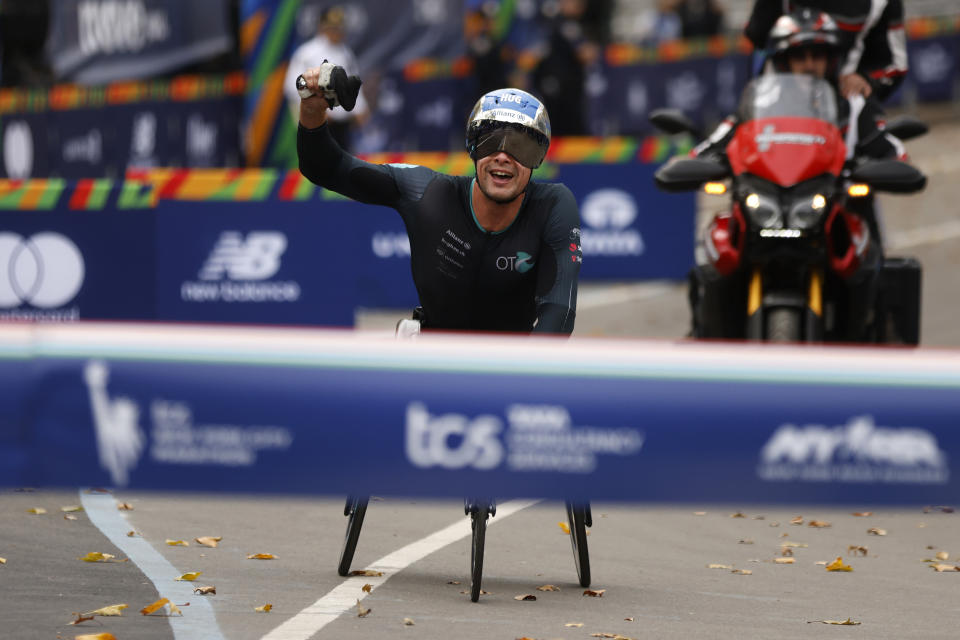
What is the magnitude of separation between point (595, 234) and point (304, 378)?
37.9 ft

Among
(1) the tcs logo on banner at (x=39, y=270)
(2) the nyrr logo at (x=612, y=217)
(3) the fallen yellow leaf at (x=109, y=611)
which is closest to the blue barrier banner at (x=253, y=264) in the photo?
(1) the tcs logo on banner at (x=39, y=270)

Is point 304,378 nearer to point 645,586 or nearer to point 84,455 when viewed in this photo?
point 84,455

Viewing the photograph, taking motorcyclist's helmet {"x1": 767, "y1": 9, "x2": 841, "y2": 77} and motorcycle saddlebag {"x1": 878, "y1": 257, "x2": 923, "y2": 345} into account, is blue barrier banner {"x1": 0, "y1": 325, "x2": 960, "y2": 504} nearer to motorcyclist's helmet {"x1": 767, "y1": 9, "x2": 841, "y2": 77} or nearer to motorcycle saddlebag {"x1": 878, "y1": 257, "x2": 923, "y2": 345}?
motorcyclist's helmet {"x1": 767, "y1": 9, "x2": 841, "y2": 77}

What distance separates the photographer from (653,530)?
30.1 feet

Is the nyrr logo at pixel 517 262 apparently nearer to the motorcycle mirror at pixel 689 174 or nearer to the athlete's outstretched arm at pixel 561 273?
the athlete's outstretched arm at pixel 561 273

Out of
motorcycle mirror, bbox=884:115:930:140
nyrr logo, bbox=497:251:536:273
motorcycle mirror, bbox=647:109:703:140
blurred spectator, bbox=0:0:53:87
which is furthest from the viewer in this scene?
blurred spectator, bbox=0:0:53:87

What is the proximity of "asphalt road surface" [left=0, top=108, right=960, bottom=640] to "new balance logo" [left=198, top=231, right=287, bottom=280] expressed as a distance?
12.3ft

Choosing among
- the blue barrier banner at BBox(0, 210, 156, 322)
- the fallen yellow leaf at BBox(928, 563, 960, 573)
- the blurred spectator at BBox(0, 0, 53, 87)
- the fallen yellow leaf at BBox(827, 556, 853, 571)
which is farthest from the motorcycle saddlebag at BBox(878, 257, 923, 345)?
the blurred spectator at BBox(0, 0, 53, 87)

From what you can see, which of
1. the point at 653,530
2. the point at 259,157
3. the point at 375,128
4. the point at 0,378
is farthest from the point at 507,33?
the point at 0,378

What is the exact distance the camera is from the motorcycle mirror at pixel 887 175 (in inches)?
368

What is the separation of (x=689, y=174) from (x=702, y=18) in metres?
16.5

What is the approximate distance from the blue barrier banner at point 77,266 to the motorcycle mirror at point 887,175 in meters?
5.09

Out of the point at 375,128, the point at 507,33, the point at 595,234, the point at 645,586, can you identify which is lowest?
the point at 645,586

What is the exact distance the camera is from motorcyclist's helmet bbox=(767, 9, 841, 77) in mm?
9875
